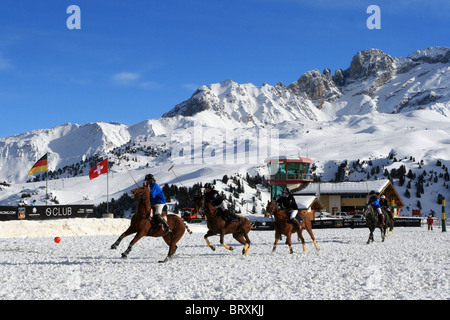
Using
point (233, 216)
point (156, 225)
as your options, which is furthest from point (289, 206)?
point (156, 225)

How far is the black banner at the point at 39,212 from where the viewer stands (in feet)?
122

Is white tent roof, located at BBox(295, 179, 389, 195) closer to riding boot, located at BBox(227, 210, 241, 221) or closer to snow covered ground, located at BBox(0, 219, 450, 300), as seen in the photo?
riding boot, located at BBox(227, 210, 241, 221)

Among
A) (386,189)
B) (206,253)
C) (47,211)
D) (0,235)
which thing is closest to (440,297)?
(206,253)

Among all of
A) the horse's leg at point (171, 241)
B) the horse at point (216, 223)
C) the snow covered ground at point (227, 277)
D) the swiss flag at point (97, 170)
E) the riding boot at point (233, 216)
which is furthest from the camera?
the swiss flag at point (97, 170)

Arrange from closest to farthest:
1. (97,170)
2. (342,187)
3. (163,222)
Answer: (163,222) < (97,170) < (342,187)

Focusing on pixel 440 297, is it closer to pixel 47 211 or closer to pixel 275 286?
pixel 275 286

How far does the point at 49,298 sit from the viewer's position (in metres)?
9.37

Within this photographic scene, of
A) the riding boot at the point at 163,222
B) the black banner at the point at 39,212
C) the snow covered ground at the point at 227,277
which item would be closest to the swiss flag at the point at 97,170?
the black banner at the point at 39,212

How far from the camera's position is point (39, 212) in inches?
1489

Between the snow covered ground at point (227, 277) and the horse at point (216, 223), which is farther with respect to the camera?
the horse at point (216, 223)

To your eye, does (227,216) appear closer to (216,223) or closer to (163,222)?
(216,223)

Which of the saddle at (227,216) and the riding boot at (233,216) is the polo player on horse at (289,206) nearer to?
the riding boot at (233,216)

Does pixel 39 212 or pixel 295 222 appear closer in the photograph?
pixel 295 222

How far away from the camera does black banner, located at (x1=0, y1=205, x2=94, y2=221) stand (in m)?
37.2
